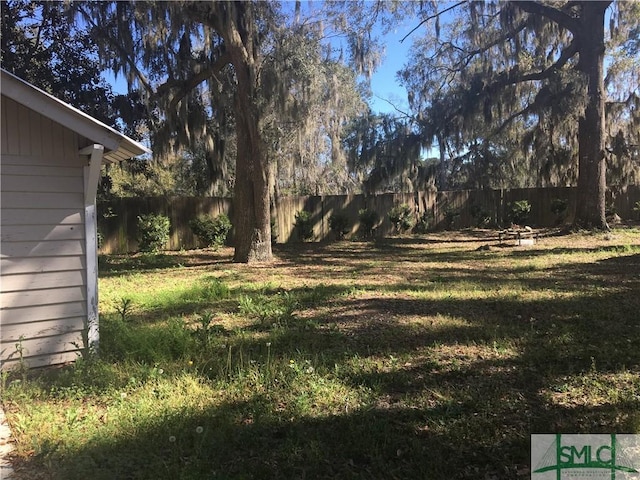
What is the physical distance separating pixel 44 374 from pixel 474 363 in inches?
145

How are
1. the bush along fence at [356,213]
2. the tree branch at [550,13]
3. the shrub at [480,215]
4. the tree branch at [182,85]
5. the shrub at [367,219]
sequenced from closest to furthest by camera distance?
1. the tree branch at [182,85]
2. the bush along fence at [356,213]
3. the tree branch at [550,13]
4. the shrub at [367,219]
5. the shrub at [480,215]

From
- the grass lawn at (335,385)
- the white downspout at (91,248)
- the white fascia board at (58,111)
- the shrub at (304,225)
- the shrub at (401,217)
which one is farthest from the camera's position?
the shrub at (401,217)

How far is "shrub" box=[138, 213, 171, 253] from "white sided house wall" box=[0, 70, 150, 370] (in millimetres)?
9394

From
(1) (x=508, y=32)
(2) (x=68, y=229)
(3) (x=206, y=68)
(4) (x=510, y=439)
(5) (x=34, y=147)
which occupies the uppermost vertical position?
(1) (x=508, y=32)

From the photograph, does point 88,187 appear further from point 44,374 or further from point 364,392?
point 364,392

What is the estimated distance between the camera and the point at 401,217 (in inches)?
717

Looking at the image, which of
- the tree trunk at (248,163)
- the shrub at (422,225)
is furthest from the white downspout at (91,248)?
the shrub at (422,225)

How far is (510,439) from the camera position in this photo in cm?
290

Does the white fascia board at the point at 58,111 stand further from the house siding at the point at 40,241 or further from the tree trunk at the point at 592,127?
the tree trunk at the point at 592,127

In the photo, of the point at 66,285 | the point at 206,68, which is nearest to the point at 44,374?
the point at 66,285

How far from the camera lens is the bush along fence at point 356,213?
13922mm

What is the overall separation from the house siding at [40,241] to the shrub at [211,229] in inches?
393

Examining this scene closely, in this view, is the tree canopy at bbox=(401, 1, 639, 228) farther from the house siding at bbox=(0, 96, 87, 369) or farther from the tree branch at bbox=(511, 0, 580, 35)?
the house siding at bbox=(0, 96, 87, 369)

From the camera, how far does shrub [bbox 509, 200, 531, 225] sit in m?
19.5
